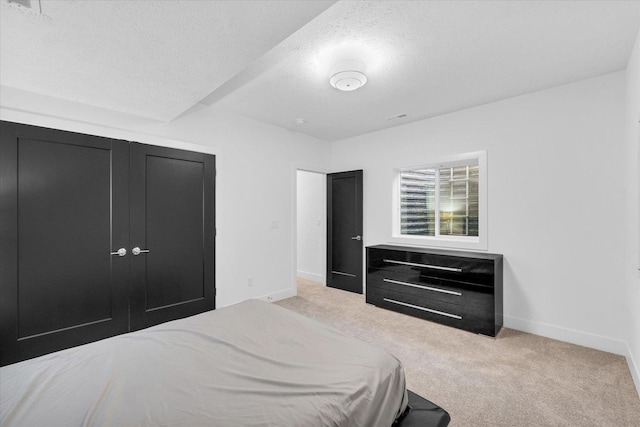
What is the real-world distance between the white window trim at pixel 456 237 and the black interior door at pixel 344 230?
597 mm

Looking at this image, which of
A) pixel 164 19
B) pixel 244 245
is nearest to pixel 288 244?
pixel 244 245

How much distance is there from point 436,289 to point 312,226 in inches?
111

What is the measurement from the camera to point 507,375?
7.45 feet

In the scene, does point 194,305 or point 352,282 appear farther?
point 352,282

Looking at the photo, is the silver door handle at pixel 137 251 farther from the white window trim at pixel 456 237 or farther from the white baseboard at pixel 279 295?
the white window trim at pixel 456 237

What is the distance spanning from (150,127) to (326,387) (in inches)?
124

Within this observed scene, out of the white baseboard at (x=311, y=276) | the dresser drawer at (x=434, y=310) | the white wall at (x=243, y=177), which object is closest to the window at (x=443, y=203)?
the dresser drawer at (x=434, y=310)

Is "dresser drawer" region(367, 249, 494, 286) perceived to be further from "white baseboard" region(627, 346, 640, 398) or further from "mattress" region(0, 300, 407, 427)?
"mattress" region(0, 300, 407, 427)

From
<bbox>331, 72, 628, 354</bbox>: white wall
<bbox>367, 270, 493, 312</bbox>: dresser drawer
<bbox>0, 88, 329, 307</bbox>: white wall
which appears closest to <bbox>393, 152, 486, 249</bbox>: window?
<bbox>331, 72, 628, 354</bbox>: white wall

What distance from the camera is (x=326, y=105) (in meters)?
3.50

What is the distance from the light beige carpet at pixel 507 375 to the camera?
1.83 metres

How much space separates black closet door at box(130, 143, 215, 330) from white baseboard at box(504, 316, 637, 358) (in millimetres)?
3567

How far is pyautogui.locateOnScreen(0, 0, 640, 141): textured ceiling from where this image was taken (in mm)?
1568

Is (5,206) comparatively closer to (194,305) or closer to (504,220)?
(194,305)
